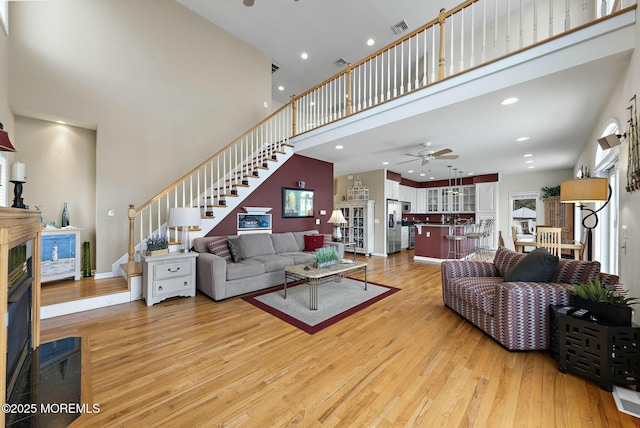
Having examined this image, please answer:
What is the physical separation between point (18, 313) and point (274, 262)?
2833 mm

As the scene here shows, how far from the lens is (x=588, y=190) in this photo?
2701 mm

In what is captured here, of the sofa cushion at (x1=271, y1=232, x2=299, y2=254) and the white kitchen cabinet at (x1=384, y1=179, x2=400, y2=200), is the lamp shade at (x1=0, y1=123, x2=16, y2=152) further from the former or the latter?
the white kitchen cabinet at (x1=384, y1=179, x2=400, y2=200)

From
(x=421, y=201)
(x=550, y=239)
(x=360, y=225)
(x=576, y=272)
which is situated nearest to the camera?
(x=576, y=272)

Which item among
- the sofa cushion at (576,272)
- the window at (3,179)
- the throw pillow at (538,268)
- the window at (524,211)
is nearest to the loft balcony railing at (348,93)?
the window at (3,179)

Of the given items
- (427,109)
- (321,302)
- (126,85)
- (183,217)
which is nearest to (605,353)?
(321,302)

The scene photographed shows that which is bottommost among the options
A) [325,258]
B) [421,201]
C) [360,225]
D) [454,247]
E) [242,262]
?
[454,247]

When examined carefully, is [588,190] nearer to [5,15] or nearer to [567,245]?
[567,245]

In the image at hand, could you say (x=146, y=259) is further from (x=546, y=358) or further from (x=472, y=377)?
(x=546, y=358)

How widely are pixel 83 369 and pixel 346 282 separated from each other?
3.42m

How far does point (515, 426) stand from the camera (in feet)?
4.83

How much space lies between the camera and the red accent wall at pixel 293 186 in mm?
4957

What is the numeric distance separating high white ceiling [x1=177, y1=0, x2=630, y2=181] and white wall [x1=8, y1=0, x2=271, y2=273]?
0.93 m

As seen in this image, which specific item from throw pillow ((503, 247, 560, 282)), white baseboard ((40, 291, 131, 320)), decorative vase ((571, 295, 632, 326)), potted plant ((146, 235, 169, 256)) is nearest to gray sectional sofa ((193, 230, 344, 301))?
potted plant ((146, 235, 169, 256))

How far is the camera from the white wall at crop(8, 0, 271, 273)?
12.0 feet
